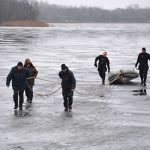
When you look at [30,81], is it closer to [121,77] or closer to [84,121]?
[84,121]

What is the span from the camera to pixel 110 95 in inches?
731

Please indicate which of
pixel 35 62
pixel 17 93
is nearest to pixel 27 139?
pixel 17 93

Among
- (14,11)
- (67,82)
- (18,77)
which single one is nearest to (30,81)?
(18,77)

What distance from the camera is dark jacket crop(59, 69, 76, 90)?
15.1m

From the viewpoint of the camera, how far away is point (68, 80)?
49.6 ft

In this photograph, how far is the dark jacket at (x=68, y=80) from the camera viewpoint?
49.4 ft

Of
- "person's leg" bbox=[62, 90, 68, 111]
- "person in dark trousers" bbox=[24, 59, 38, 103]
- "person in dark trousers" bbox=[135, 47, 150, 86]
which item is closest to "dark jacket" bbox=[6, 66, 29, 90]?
"person's leg" bbox=[62, 90, 68, 111]

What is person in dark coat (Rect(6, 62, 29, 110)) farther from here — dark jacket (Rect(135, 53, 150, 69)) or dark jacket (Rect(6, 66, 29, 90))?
dark jacket (Rect(135, 53, 150, 69))

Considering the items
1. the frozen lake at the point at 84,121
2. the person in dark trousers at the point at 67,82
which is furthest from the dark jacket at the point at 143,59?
the person in dark trousers at the point at 67,82

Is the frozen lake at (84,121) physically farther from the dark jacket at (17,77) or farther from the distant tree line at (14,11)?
the distant tree line at (14,11)

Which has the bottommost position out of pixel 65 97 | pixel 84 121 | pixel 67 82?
pixel 84 121

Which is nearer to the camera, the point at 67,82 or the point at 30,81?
the point at 67,82

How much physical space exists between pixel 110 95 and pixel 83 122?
516 cm

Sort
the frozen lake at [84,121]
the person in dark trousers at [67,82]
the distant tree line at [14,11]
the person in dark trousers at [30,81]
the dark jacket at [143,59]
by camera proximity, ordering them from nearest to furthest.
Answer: the frozen lake at [84,121] < the person in dark trousers at [67,82] < the person in dark trousers at [30,81] < the dark jacket at [143,59] < the distant tree line at [14,11]
